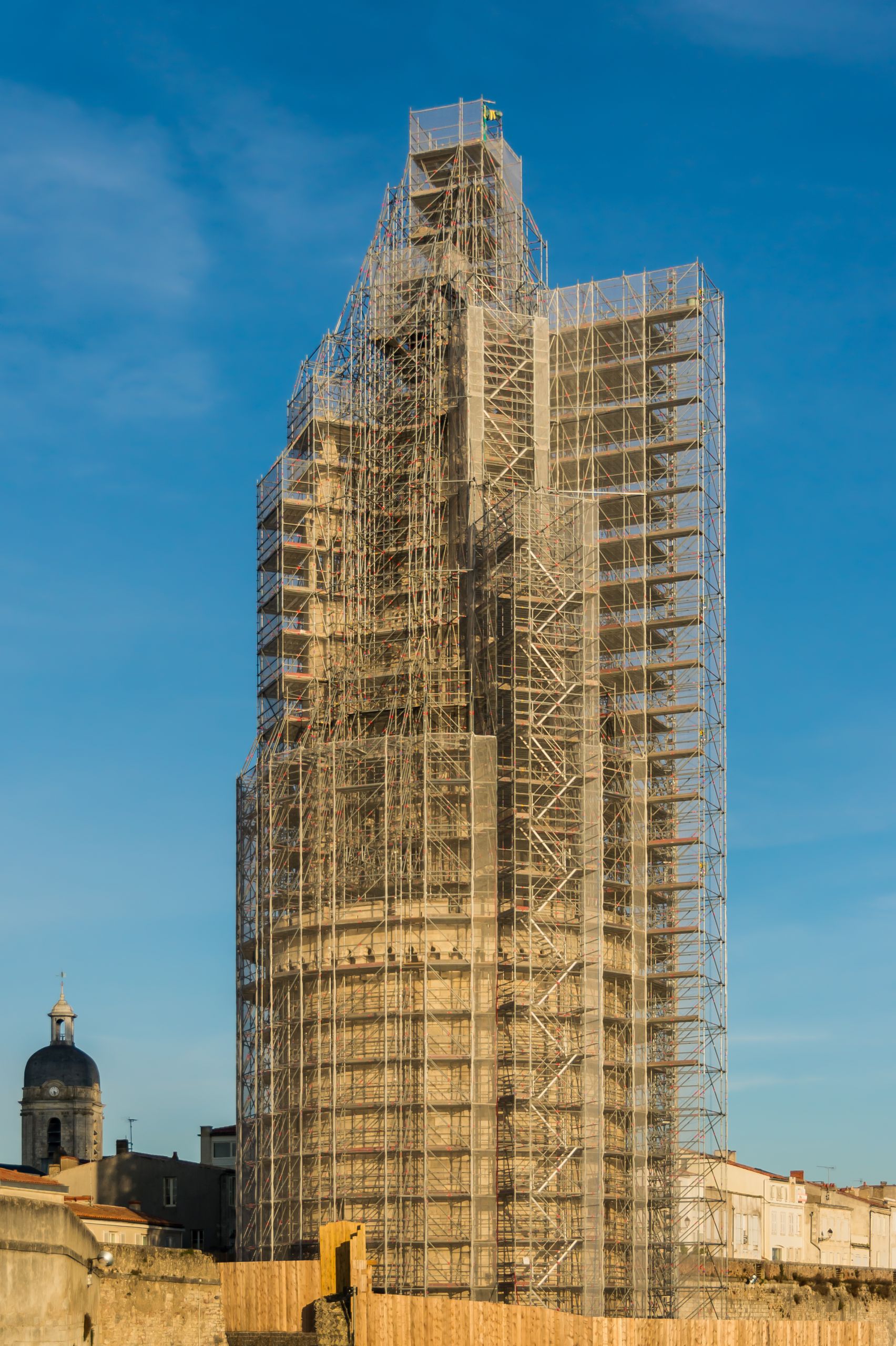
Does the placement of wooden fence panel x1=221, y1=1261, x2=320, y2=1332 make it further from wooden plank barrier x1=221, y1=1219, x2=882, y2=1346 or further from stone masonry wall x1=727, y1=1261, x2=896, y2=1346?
stone masonry wall x1=727, y1=1261, x2=896, y2=1346

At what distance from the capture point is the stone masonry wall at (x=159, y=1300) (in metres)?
43.3

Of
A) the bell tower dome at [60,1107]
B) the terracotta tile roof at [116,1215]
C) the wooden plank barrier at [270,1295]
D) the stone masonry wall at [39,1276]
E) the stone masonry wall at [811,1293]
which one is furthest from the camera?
the bell tower dome at [60,1107]

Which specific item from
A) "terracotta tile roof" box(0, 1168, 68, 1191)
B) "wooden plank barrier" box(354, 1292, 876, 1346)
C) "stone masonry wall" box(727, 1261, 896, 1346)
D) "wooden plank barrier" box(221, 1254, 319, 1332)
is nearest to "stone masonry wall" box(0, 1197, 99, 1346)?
"wooden plank barrier" box(354, 1292, 876, 1346)

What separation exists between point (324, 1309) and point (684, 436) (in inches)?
1267

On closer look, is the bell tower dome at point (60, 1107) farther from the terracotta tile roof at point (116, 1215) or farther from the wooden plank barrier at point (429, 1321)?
the wooden plank barrier at point (429, 1321)

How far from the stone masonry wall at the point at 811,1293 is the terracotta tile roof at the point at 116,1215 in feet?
63.7

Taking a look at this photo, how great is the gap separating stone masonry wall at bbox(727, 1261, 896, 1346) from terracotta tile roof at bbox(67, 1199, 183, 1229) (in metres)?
19.4

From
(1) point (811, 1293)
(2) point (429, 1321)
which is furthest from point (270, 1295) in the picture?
(1) point (811, 1293)

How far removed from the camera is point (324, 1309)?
46.9m

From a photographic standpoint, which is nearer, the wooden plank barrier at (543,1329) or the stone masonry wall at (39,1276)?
the stone masonry wall at (39,1276)

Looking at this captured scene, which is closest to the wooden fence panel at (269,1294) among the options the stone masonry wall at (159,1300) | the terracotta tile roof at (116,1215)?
the stone masonry wall at (159,1300)

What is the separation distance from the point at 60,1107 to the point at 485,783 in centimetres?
9527

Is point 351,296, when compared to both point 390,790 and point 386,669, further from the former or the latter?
point 390,790

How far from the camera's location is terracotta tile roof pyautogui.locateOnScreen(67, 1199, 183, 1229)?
63500 millimetres
